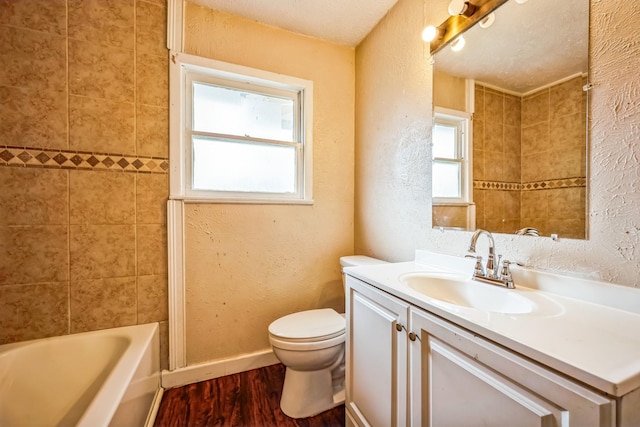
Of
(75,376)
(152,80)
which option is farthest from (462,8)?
(75,376)

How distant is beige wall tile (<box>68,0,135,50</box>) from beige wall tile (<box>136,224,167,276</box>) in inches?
41.3

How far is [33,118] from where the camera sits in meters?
1.28

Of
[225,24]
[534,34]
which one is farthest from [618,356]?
[225,24]

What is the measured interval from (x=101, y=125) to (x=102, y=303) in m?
0.99

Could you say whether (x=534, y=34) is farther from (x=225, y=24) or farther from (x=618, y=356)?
(x=225, y=24)

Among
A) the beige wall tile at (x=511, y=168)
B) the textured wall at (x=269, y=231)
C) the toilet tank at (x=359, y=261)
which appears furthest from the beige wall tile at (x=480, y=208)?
the textured wall at (x=269, y=231)

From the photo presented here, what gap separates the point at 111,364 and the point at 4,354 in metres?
0.42

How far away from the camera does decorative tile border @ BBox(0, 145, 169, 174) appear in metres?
1.25

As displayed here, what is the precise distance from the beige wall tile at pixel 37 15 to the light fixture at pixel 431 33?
1.89 meters

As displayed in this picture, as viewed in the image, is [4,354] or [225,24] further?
[225,24]

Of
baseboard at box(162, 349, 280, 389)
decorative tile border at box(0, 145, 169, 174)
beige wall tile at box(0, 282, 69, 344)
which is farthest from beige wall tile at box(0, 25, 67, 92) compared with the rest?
baseboard at box(162, 349, 280, 389)

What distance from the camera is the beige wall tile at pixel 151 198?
146 centimetres

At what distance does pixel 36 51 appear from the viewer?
1.28 metres

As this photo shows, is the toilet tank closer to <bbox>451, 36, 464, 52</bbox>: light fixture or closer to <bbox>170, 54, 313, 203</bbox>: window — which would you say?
<bbox>170, 54, 313, 203</bbox>: window
